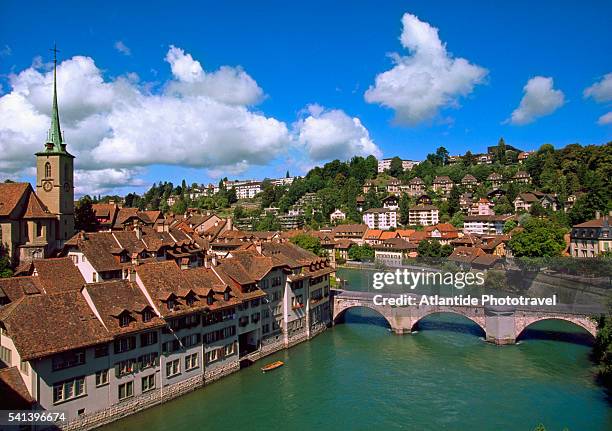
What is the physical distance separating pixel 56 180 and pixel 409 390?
3854 cm

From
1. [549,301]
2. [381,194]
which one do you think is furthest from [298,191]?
[549,301]

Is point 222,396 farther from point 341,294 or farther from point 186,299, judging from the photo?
point 341,294

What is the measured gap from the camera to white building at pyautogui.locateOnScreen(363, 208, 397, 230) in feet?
427

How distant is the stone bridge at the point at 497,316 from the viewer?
45688 millimetres

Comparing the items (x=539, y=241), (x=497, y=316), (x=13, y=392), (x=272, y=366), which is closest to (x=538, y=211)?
(x=539, y=241)

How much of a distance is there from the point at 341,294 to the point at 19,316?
34.3m

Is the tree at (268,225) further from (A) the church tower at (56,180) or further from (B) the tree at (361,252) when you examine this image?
(A) the church tower at (56,180)

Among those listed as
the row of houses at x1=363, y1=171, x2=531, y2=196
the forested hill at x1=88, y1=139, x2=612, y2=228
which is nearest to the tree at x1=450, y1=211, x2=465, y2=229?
the forested hill at x1=88, y1=139, x2=612, y2=228

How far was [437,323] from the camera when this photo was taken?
55.3 metres

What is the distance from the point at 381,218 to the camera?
131625 mm

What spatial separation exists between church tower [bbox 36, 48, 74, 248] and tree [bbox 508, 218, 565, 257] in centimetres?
6521

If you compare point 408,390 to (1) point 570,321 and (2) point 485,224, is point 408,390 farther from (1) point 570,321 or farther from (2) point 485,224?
(2) point 485,224

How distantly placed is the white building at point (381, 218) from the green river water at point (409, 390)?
80.0 meters

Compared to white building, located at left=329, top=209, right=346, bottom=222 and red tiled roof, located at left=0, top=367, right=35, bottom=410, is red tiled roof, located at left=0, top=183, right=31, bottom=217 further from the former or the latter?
white building, located at left=329, top=209, right=346, bottom=222
